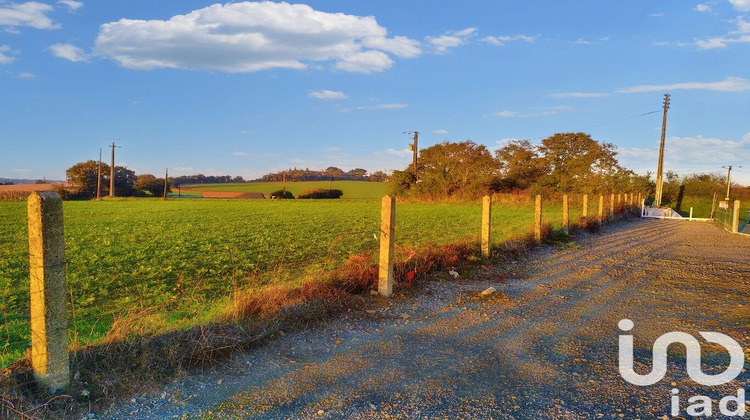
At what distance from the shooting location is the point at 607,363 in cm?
410

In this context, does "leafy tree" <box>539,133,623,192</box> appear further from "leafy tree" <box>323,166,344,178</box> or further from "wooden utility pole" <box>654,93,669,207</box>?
"leafy tree" <box>323,166,344,178</box>

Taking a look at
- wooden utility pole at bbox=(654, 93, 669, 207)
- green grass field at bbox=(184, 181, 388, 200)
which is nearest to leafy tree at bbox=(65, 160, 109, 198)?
green grass field at bbox=(184, 181, 388, 200)

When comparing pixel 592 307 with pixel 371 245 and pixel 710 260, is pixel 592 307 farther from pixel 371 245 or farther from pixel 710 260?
pixel 371 245

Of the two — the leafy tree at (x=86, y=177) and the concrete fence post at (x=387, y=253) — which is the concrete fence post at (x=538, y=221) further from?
the leafy tree at (x=86, y=177)

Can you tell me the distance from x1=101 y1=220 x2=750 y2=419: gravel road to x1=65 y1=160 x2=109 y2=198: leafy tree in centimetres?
7745

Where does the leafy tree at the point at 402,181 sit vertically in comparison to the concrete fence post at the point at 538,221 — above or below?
above

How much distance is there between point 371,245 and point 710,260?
27.0 feet

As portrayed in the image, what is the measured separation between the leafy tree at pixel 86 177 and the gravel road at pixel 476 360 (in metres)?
77.4

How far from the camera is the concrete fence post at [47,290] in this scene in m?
3.14

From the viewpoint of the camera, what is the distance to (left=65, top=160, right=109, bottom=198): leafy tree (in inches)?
2726

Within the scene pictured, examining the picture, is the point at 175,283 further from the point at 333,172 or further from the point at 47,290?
the point at 333,172

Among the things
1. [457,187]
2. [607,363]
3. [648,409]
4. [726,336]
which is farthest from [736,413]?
[457,187]

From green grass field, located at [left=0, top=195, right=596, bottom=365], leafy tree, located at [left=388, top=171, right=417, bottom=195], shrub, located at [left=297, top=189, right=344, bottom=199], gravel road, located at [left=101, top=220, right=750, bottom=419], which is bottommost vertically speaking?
shrub, located at [left=297, top=189, right=344, bottom=199]

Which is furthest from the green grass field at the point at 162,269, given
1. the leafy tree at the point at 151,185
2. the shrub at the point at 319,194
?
the leafy tree at the point at 151,185
